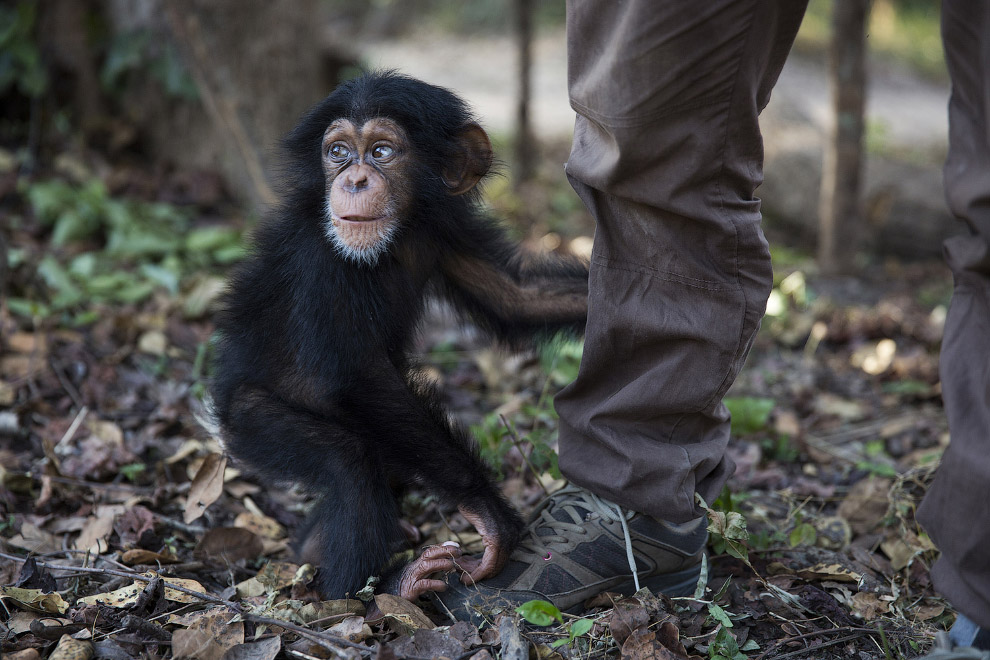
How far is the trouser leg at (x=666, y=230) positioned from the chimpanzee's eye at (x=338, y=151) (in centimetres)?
81

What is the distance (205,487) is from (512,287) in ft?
3.84

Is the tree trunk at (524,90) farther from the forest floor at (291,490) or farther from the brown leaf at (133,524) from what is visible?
the brown leaf at (133,524)

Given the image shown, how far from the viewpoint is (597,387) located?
2.32m

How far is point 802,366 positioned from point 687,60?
9.49 ft

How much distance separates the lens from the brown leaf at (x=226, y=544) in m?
2.64

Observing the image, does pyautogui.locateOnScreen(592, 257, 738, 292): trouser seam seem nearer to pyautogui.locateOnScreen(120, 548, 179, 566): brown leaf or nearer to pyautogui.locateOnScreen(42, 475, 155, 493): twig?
pyautogui.locateOnScreen(120, 548, 179, 566): brown leaf

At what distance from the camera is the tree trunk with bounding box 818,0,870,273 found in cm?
524

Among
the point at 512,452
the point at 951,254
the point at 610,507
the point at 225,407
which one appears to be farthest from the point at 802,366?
the point at 225,407

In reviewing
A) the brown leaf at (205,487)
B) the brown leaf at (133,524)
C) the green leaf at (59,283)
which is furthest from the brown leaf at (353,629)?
the green leaf at (59,283)

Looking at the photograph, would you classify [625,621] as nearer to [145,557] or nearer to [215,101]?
[145,557]

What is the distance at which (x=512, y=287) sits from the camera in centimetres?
284

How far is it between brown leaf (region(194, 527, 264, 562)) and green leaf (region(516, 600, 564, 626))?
0.99 metres

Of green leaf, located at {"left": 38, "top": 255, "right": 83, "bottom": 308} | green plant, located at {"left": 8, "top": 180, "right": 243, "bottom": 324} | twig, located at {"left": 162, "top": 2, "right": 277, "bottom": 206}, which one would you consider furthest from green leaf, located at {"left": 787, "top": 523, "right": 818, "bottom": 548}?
twig, located at {"left": 162, "top": 2, "right": 277, "bottom": 206}

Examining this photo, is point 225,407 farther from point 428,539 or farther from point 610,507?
point 610,507
